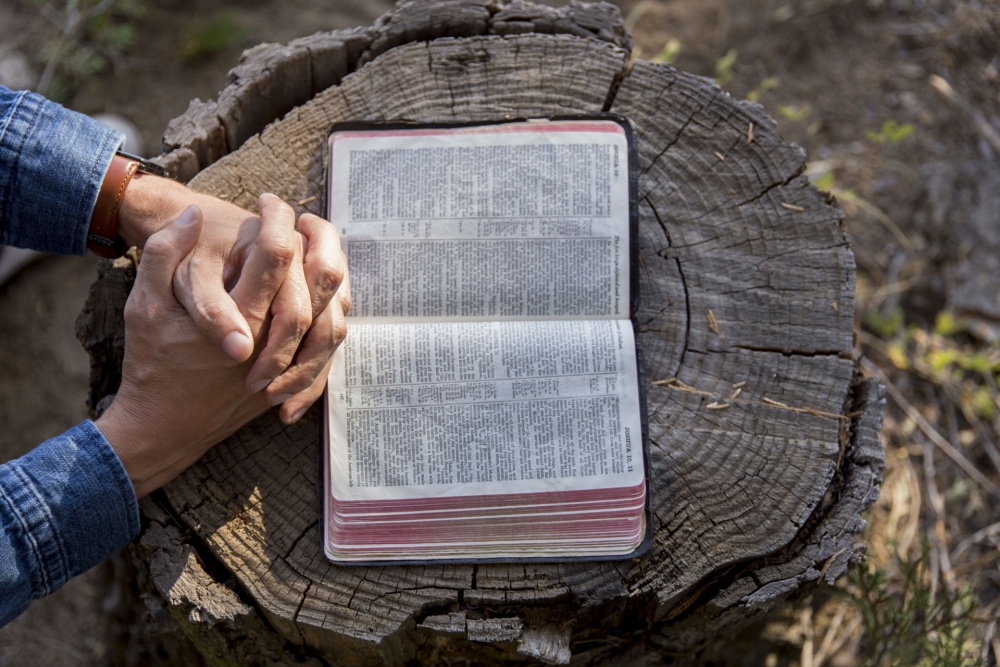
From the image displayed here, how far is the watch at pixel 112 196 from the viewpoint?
1290 millimetres

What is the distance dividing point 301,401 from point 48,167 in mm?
648

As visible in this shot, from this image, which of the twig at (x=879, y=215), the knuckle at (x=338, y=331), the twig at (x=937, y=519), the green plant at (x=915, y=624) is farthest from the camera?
the twig at (x=879, y=215)

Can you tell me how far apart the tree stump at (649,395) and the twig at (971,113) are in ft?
4.29

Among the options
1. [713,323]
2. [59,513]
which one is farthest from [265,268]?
[713,323]

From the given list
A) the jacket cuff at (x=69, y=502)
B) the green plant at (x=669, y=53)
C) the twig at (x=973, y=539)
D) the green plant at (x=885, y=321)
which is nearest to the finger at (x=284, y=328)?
the jacket cuff at (x=69, y=502)

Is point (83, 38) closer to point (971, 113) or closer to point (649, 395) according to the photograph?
point (649, 395)

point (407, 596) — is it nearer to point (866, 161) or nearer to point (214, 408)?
point (214, 408)

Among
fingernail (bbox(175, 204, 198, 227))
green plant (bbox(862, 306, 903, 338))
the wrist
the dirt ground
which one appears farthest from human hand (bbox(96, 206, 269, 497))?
green plant (bbox(862, 306, 903, 338))

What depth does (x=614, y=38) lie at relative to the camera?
1490mm

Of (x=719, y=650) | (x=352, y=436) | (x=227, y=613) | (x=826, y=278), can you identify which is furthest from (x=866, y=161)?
(x=227, y=613)

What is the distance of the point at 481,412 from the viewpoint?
1.27 meters

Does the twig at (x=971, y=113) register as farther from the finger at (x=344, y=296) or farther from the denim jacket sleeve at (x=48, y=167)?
the denim jacket sleeve at (x=48, y=167)

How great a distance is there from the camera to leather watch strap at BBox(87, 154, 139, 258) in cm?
129

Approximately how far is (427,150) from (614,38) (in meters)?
0.50
